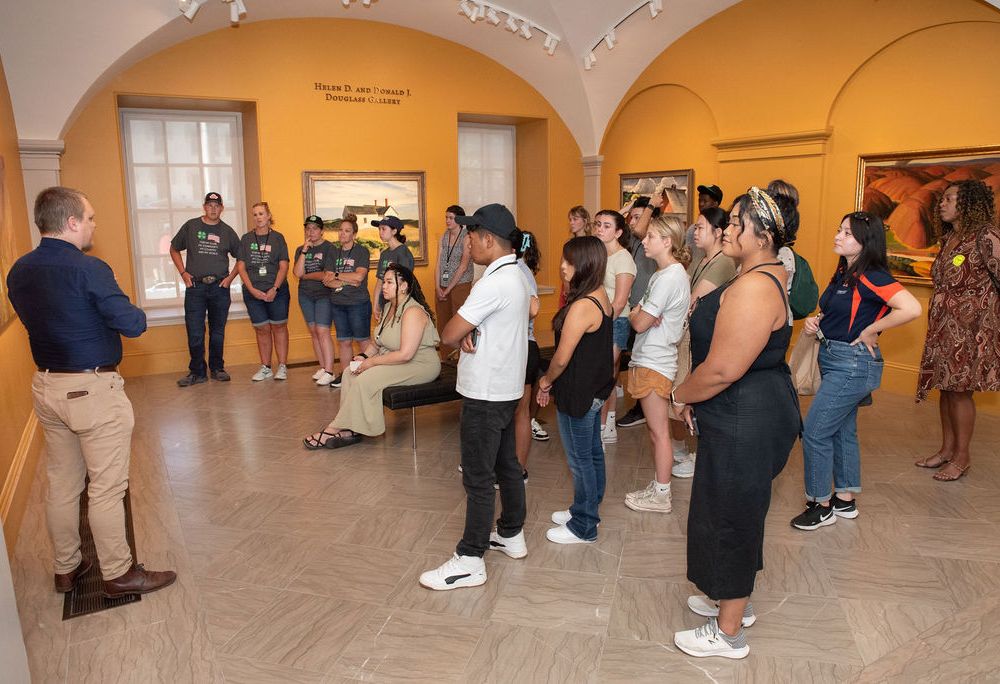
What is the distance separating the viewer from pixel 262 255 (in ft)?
24.9

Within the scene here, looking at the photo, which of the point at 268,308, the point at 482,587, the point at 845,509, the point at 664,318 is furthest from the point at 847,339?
the point at 268,308

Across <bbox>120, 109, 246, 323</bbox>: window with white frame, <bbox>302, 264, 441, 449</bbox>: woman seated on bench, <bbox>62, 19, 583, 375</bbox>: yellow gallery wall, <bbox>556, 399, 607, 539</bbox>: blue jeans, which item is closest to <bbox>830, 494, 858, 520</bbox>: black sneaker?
<bbox>556, 399, 607, 539</bbox>: blue jeans

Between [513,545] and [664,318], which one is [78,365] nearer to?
[513,545]

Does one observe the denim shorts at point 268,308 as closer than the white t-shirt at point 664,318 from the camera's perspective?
No

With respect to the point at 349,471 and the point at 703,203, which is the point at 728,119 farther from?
the point at 349,471

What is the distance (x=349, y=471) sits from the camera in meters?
5.03

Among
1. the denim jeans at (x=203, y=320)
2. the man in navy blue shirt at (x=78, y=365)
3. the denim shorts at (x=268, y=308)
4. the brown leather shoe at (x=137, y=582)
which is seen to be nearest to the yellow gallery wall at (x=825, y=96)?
the denim shorts at (x=268, y=308)

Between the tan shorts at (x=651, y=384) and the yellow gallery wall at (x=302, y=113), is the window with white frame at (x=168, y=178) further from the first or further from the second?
the tan shorts at (x=651, y=384)

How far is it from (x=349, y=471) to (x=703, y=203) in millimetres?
3514

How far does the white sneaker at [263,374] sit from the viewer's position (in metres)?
7.75

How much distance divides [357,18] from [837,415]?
736cm

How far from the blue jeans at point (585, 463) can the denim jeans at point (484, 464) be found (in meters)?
0.32

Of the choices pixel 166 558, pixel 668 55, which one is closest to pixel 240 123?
pixel 668 55

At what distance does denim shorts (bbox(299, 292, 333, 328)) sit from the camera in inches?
290
